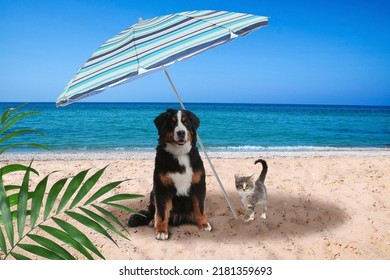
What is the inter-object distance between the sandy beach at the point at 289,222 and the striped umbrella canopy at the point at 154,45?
1.20 metres

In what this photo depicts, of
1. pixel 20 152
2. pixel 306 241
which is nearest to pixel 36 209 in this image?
pixel 306 241

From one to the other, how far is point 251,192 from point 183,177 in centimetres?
65

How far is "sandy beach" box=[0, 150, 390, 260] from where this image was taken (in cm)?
299

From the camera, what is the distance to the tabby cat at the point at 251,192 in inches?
129

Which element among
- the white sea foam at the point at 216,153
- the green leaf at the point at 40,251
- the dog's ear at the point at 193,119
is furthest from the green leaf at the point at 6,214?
the white sea foam at the point at 216,153

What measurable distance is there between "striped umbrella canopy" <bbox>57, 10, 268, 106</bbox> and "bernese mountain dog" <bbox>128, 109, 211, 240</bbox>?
41 cm

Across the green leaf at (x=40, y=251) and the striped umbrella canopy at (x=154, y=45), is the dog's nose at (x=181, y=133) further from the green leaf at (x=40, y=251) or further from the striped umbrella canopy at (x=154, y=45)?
the green leaf at (x=40, y=251)

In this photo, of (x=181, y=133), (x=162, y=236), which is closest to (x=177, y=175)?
(x=181, y=133)

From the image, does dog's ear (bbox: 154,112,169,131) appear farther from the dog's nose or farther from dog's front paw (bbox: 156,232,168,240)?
dog's front paw (bbox: 156,232,168,240)

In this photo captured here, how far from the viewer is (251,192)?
10.9 feet

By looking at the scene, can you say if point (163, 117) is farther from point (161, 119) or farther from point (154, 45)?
point (154, 45)

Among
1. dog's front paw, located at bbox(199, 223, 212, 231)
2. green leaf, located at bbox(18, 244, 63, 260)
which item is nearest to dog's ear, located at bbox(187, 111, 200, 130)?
dog's front paw, located at bbox(199, 223, 212, 231)
